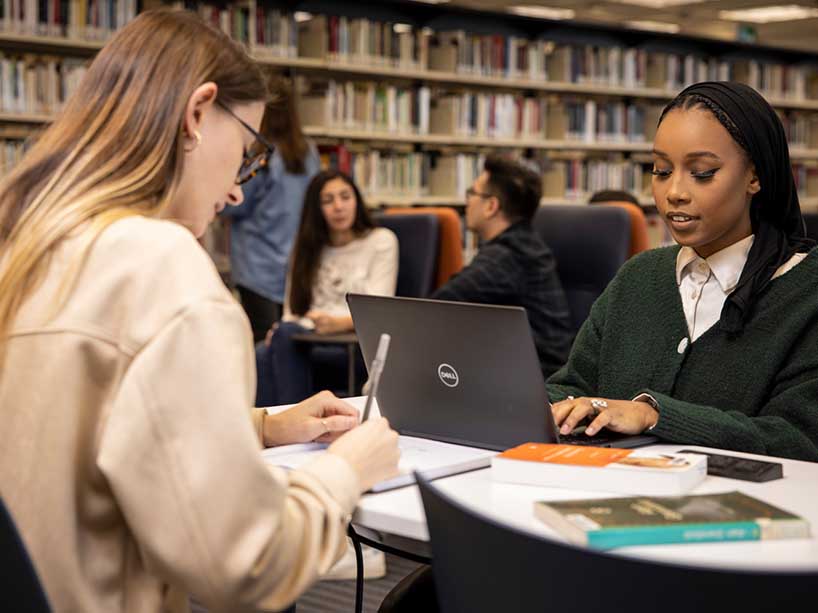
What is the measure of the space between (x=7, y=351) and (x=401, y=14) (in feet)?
16.6

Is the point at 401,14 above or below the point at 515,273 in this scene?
above

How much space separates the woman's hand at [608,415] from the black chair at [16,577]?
0.79 m

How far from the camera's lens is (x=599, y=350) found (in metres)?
1.89

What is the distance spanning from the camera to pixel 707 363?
171 cm

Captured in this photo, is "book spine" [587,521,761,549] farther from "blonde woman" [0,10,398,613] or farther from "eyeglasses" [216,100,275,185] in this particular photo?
"eyeglasses" [216,100,275,185]

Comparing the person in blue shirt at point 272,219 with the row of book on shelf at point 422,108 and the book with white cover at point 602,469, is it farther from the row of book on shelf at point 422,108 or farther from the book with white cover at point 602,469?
the book with white cover at point 602,469

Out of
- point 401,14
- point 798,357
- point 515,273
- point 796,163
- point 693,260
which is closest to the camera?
point 798,357

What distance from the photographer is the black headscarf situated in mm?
1678

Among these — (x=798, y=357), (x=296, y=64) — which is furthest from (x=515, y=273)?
(x=296, y=64)

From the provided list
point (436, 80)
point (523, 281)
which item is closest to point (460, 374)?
point (523, 281)

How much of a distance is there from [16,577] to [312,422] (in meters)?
0.60

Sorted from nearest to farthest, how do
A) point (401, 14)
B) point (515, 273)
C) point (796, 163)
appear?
point (515, 273) < point (401, 14) < point (796, 163)

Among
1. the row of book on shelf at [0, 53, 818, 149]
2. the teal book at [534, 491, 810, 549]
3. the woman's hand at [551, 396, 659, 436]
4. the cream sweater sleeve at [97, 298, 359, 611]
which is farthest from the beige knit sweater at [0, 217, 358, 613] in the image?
the row of book on shelf at [0, 53, 818, 149]

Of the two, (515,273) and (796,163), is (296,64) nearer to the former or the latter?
(515,273)
